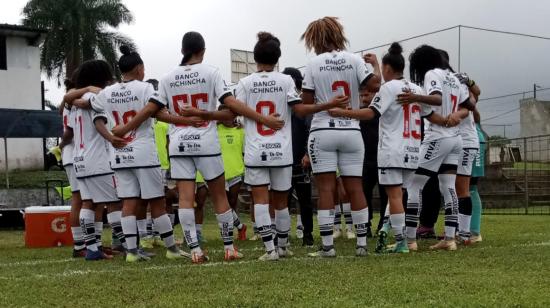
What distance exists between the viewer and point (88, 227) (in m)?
6.80

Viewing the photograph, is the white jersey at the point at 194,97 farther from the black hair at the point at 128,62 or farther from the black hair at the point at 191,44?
the black hair at the point at 128,62

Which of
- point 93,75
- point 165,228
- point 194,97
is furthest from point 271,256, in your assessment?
point 93,75

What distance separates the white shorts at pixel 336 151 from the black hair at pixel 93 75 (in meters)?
2.83

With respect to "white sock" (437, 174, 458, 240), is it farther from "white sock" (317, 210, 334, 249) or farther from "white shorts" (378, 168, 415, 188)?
"white sock" (317, 210, 334, 249)

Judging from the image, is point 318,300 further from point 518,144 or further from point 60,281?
point 518,144

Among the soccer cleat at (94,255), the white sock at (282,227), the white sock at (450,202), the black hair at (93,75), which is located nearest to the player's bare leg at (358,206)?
the white sock at (282,227)

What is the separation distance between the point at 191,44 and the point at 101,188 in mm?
2110

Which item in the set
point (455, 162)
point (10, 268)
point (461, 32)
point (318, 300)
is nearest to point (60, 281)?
point (10, 268)

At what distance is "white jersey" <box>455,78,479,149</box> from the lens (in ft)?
23.2

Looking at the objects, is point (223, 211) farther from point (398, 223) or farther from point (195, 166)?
point (398, 223)

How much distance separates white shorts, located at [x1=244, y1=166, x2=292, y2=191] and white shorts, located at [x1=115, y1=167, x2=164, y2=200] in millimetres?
991

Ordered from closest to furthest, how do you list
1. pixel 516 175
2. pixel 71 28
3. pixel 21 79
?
1. pixel 516 175
2. pixel 21 79
3. pixel 71 28

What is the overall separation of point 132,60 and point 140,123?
791mm

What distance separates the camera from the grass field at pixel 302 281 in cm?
373
